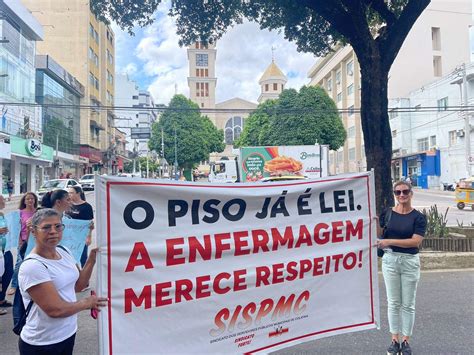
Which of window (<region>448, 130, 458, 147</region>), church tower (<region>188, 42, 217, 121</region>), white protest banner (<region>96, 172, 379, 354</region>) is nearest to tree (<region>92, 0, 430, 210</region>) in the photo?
white protest banner (<region>96, 172, 379, 354</region>)

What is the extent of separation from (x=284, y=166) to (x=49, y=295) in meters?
27.3

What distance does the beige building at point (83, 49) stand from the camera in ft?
159

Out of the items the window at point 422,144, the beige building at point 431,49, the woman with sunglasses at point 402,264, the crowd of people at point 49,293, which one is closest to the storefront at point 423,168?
the window at point 422,144

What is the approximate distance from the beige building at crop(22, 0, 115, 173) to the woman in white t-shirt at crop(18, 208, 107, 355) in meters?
44.4

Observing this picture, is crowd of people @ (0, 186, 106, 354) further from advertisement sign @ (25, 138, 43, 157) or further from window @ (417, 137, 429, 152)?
window @ (417, 137, 429, 152)

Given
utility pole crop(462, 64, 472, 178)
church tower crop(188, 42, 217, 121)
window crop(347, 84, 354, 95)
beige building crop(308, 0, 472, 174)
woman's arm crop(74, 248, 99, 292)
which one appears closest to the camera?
woman's arm crop(74, 248, 99, 292)

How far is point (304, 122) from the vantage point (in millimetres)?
45938

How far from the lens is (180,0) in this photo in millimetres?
10664

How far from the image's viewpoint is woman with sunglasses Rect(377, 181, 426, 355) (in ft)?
12.4

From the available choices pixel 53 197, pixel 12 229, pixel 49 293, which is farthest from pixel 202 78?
pixel 49 293

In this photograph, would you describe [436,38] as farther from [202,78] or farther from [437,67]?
[202,78]

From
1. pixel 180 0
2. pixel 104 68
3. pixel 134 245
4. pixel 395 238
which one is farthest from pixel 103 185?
pixel 104 68

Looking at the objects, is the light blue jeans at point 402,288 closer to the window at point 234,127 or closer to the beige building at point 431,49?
the beige building at point 431,49

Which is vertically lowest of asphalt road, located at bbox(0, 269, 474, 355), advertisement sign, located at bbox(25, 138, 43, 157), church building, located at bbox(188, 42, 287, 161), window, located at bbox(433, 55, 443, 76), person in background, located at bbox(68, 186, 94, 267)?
asphalt road, located at bbox(0, 269, 474, 355)
